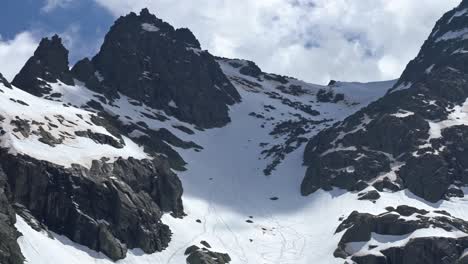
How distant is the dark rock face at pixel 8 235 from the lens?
99.9 metres

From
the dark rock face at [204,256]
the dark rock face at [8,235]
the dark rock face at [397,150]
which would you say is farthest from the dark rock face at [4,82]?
the dark rock face at [397,150]

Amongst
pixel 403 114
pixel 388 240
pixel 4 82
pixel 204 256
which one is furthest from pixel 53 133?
pixel 403 114

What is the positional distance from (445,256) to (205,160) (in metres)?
74.7

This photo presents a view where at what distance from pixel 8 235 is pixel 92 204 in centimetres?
2614

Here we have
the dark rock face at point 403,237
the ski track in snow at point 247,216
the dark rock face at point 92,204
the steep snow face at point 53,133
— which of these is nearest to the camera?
the ski track in snow at point 247,216

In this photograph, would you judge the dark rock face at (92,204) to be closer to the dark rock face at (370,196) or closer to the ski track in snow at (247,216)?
the ski track in snow at (247,216)

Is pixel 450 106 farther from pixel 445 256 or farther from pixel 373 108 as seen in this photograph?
pixel 445 256

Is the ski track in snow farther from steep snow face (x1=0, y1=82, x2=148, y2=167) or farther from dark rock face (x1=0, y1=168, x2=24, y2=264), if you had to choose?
steep snow face (x1=0, y1=82, x2=148, y2=167)

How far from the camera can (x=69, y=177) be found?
420 feet

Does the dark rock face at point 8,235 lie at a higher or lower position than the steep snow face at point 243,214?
lower

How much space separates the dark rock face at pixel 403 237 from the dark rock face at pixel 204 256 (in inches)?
784

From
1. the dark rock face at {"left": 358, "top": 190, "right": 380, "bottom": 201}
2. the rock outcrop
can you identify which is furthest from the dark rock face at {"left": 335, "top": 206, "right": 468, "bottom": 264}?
the rock outcrop

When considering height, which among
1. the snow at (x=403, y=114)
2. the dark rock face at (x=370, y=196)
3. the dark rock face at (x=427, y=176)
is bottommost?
the dark rock face at (x=370, y=196)

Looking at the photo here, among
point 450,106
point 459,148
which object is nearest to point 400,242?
point 459,148
